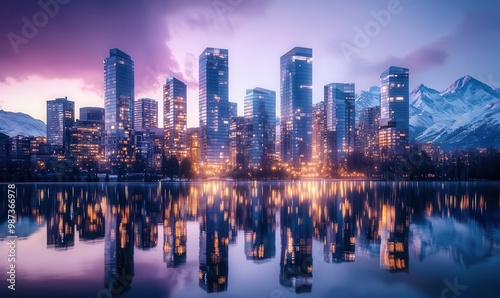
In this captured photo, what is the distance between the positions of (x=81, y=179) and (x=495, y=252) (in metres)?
180

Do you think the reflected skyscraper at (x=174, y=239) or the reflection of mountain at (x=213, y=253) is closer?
the reflection of mountain at (x=213, y=253)

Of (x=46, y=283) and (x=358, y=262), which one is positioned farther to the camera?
(x=358, y=262)

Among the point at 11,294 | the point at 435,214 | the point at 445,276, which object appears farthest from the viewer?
the point at 435,214

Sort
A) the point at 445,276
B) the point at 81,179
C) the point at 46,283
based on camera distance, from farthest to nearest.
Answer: the point at 81,179 < the point at 445,276 < the point at 46,283

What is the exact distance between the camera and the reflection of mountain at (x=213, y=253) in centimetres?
1572

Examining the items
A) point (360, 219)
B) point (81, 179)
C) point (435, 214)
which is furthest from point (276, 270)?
point (81, 179)

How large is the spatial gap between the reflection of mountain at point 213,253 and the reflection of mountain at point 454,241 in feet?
34.3

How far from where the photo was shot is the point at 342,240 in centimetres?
2438

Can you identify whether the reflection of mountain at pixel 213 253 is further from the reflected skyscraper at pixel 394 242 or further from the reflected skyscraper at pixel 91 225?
the reflected skyscraper at pixel 394 242

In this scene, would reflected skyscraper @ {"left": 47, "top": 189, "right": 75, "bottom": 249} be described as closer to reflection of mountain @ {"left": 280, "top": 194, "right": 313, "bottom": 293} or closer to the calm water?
the calm water


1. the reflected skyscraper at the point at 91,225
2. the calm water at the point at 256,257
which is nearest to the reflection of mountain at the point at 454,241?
the calm water at the point at 256,257

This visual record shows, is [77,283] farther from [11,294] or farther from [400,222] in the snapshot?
[400,222]

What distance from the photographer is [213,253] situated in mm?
20922

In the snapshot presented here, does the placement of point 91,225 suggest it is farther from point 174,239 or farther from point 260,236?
point 260,236
